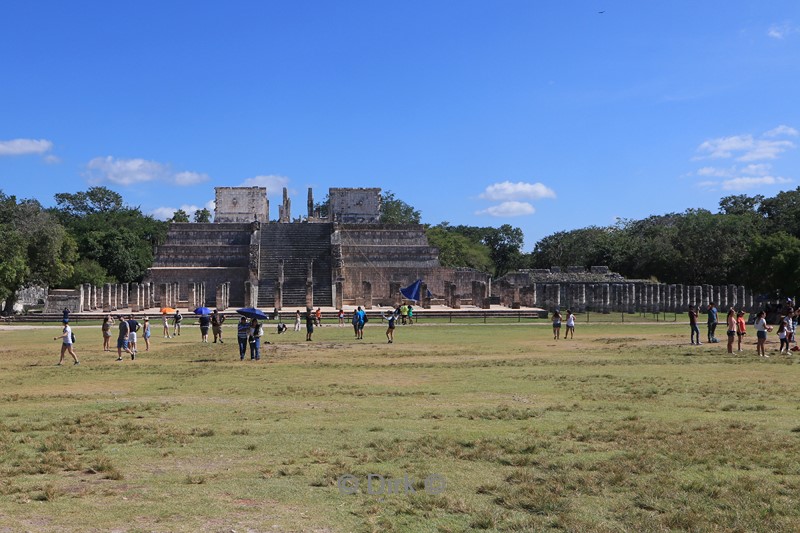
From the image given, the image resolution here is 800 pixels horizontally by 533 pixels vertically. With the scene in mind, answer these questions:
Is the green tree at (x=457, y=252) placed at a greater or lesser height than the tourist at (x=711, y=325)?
greater

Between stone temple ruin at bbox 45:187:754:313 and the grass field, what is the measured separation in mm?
28628

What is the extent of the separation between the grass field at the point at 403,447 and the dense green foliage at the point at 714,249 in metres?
30.7

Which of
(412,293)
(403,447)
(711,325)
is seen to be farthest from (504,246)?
(403,447)

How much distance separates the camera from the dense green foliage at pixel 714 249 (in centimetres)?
4481

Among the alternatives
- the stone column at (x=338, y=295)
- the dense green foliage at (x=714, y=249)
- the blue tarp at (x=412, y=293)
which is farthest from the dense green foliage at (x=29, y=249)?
the dense green foliage at (x=714, y=249)

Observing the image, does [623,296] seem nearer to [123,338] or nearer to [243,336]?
[243,336]

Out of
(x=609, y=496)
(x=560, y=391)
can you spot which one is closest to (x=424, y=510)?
(x=609, y=496)

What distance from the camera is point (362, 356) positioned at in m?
19.8

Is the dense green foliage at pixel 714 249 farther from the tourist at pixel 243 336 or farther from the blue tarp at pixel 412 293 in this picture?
the tourist at pixel 243 336

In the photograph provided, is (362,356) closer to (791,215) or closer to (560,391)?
(560,391)

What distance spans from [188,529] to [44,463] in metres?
2.81

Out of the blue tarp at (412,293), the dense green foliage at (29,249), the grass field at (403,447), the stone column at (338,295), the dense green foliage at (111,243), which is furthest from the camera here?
the dense green foliage at (111,243)

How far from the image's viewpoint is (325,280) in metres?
48.2

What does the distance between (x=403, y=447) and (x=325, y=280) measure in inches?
1570
